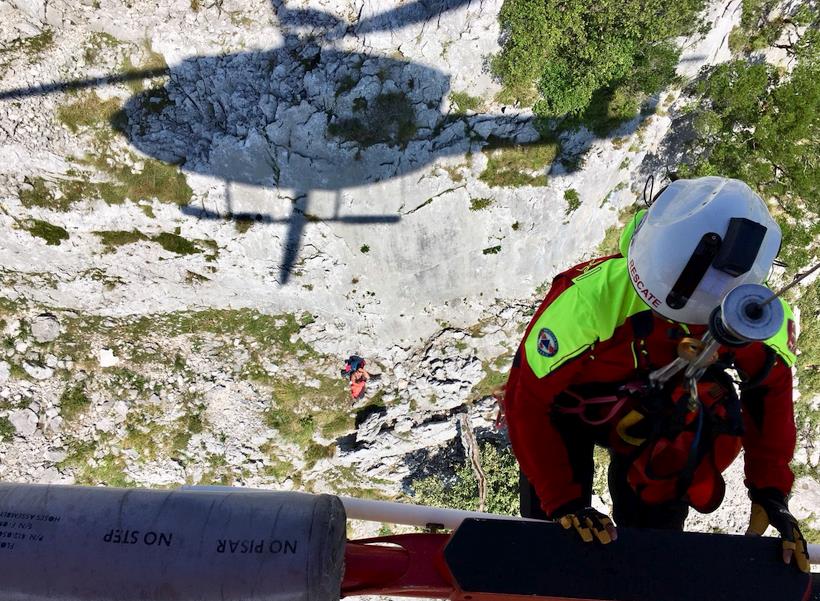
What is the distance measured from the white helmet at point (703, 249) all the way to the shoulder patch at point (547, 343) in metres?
0.62

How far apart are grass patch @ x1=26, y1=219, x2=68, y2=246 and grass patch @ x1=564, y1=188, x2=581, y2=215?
30.2ft

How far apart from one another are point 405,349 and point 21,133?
7690mm

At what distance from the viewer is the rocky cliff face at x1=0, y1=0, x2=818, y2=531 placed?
7.23 m

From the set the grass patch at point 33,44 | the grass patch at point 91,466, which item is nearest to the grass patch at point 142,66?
the grass patch at point 33,44

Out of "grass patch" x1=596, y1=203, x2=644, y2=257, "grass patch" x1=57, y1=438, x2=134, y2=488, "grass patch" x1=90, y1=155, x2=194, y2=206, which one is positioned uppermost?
"grass patch" x1=90, y1=155, x2=194, y2=206

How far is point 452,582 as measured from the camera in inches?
104

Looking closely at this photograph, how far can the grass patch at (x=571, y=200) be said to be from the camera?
869cm

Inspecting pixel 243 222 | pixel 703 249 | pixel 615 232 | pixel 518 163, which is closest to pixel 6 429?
pixel 243 222

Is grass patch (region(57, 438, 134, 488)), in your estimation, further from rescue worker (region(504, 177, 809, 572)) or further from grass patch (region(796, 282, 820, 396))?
grass patch (region(796, 282, 820, 396))

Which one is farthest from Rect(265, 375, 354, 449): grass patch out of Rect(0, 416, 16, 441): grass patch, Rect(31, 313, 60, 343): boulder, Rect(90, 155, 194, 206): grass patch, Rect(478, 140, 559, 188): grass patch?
Rect(478, 140, 559, 188): grass patch

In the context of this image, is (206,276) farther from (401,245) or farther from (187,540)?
(187,540)

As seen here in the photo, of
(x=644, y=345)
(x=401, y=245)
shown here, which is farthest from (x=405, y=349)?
(x=644, y=345)

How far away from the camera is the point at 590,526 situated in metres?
2.83

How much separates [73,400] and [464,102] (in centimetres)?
1016
